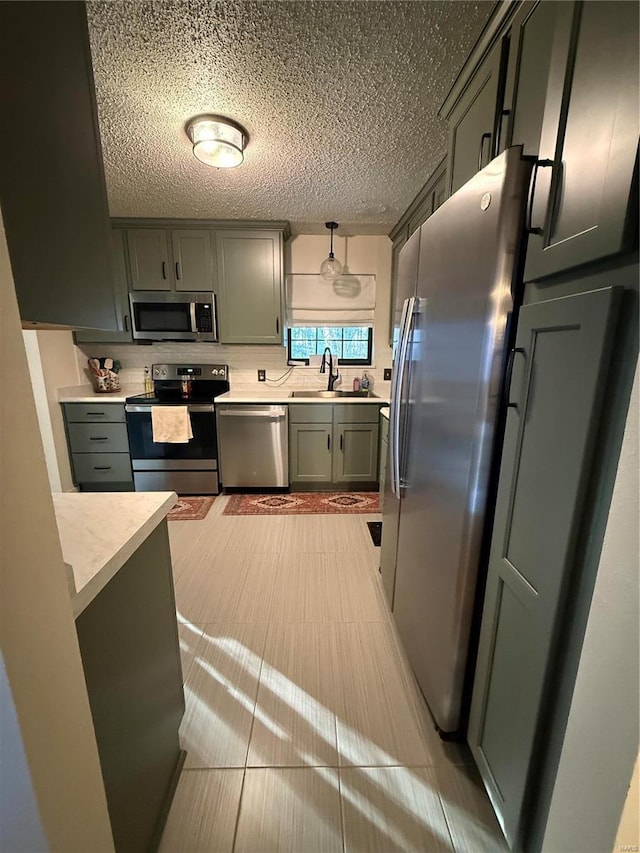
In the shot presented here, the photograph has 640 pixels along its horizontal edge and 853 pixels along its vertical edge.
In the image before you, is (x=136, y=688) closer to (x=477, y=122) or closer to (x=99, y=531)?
(x=99, y=531)

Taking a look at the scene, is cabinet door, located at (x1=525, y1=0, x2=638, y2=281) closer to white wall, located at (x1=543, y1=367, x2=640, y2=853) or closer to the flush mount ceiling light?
white wall, located at (x1=543, y1=367, x2=640, y2=853)

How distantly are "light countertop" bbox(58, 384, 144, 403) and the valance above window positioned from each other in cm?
177

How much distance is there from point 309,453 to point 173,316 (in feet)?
6.03

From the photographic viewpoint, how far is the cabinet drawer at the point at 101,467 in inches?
127

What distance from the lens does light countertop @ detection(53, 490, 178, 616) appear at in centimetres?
65

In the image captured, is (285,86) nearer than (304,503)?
Yes

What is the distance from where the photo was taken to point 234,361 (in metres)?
3.64

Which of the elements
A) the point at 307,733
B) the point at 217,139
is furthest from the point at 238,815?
the point at 217,139

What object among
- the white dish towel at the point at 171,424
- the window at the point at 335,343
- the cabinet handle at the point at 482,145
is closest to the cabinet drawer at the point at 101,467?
the white dish towel at the point at 171,424

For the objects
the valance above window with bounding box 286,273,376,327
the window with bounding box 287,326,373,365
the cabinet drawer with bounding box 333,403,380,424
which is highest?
the valance above window with bounding box 286,273,376,327

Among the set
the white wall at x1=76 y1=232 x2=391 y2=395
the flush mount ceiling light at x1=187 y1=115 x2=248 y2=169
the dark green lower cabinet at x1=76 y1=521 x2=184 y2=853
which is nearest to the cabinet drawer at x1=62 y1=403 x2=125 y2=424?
the white wall at x1=76 y1=232 x2=391 y2=395

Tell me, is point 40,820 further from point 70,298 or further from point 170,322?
point 170,322

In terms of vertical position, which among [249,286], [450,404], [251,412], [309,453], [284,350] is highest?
[249,286]

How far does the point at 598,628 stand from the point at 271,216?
3425 mm
